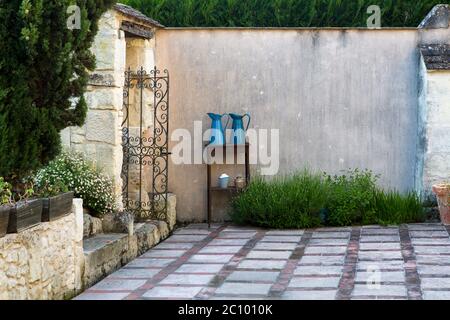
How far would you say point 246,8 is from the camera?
11.3 meters

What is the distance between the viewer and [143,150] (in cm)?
1026

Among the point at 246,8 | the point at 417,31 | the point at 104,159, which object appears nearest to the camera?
the point at 104,159

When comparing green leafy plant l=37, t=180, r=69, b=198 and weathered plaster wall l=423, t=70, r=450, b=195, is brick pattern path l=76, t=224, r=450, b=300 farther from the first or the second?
green leafy plant l=37, t=180, r=69, b=198

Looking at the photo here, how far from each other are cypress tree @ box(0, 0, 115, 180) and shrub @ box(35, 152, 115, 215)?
5.37 feet

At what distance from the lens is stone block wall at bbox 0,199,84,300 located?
5625 millimetres

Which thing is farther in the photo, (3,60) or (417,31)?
(417,31)

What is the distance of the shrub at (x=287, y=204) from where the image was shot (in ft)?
32.7

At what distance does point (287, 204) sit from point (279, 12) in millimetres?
2629

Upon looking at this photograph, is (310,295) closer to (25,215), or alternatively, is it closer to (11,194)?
(25,215)

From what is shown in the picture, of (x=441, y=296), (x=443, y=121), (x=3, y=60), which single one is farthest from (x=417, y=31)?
(x=3, y=60)

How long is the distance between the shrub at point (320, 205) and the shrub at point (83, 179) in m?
1.89
